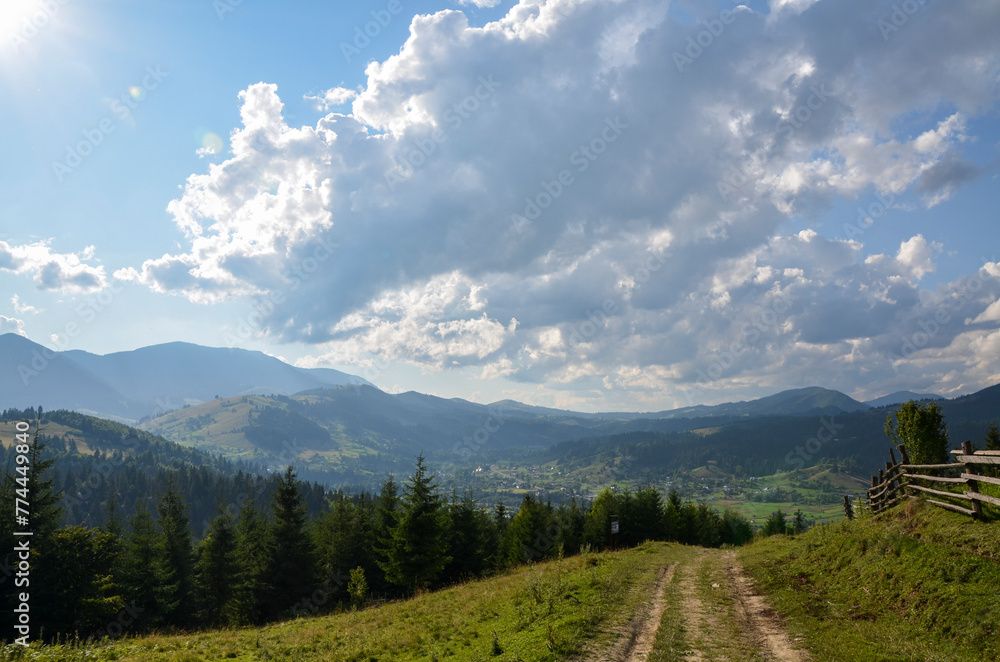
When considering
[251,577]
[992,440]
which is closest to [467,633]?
[251,577]

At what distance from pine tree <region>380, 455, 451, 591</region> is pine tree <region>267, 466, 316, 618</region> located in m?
11.2

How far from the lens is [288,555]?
45719mm

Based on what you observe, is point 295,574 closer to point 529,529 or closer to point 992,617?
point 529,529

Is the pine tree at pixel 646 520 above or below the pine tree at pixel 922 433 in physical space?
below

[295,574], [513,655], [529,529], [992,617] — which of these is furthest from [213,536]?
[992,617]

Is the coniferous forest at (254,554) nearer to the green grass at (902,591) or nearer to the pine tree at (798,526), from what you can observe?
the pine tree at (798,526)

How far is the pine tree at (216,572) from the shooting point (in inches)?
1930

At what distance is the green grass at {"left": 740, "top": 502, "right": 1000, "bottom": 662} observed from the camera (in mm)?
10828

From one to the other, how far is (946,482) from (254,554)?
176 ft

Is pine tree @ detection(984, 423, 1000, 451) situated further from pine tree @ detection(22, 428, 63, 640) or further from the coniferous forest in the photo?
pine tree @ detection(22, 428, 63, 640)

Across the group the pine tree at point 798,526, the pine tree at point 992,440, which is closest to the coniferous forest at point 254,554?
the pine tree at point 798,526

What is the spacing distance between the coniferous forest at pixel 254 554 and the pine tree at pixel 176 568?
4.7 inches

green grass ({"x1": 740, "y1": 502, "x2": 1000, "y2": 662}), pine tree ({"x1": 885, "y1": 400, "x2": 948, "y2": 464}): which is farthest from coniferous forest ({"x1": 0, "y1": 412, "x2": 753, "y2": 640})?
pine tree ({"x1": 885, "y1": 400, "x2": 948, "y2": 464})

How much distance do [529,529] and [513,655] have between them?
59333mm
